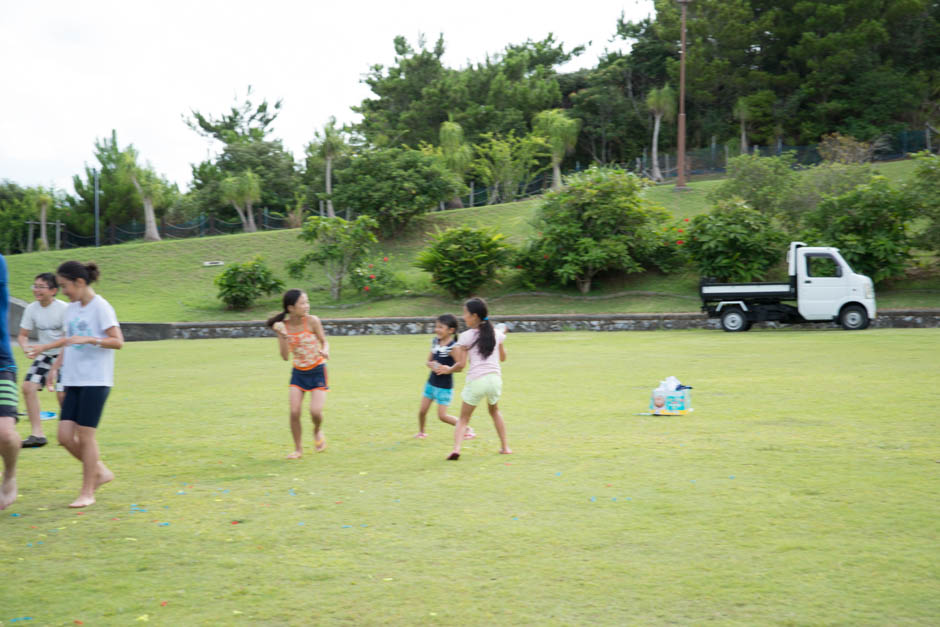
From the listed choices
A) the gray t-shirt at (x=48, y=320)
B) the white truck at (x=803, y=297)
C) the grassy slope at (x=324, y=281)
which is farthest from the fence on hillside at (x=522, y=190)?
the gray t-shirt at (x=48, y=320)

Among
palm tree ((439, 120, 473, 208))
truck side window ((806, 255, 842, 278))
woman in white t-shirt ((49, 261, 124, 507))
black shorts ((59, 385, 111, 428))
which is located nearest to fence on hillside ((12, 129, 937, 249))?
palm tree ((439, 120, 473, 208))

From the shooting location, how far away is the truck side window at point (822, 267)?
2072 centimetres

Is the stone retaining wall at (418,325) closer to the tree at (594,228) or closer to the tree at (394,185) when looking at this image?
the tree at (594,228)

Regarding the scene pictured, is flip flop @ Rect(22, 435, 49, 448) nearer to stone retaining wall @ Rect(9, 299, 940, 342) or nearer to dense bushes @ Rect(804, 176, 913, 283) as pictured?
stone retaining wall @ Rect(9, 299, 940, 342)

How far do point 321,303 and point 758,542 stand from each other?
2411 cm

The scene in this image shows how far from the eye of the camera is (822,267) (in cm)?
2189

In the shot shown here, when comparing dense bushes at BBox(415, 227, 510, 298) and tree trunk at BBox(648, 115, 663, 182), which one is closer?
dense bushes at BBox(415, 227, 510, 298)

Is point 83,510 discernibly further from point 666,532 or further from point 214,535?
point 666,532

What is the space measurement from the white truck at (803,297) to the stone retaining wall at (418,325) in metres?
1.04

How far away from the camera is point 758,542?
437 cm

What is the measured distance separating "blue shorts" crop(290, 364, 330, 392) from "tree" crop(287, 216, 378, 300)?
19.8 m

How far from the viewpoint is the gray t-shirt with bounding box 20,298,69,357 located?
799 centimetres

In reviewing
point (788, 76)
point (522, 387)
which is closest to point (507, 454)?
point (522, 387)

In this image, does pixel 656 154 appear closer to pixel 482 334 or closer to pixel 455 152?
pixel 455 152
